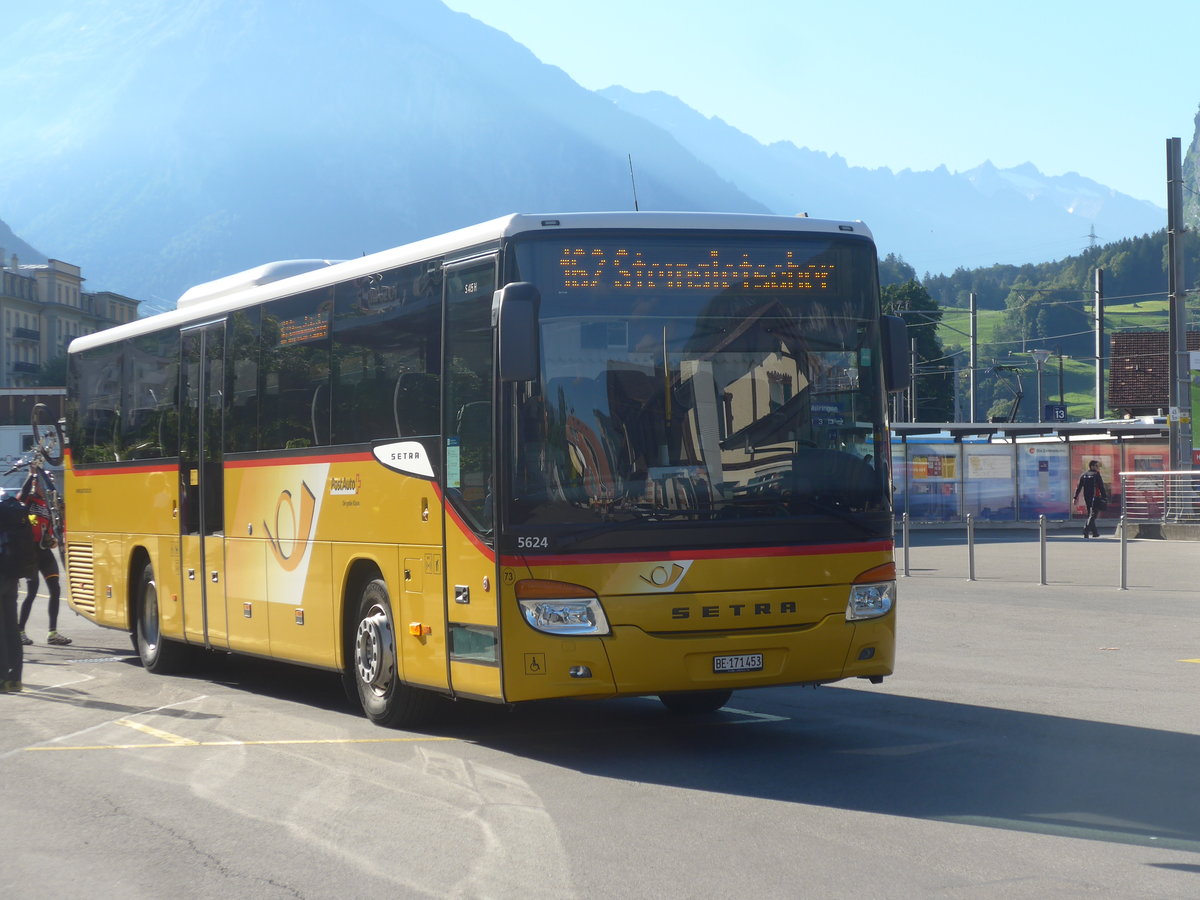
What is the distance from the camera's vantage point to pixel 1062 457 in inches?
1820

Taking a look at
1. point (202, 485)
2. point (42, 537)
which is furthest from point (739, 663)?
point (42, 537)

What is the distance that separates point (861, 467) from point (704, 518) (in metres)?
1.03

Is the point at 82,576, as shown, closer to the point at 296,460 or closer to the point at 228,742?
the point at 296,460

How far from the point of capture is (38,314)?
132875 mm

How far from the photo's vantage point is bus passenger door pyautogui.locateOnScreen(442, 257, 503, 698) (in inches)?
342

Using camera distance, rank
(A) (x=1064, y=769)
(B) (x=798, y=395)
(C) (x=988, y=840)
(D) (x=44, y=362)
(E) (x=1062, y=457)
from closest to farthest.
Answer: (C) (x=988, y=840), (A) (x=1064, y=769), (B) (x=798, y=395), (E) (x=1062, y=457), (D) (x=44, y=362)

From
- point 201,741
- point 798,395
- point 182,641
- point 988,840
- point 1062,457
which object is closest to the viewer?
point 988,840

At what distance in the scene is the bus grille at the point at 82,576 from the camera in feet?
53.2

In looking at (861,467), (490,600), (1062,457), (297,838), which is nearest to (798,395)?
(861,467)

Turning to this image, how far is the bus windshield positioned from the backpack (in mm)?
5780

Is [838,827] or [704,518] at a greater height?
[704,518]

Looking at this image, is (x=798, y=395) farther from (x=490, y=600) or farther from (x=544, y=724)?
(x=544, y=724)

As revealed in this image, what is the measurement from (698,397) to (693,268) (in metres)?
0.77

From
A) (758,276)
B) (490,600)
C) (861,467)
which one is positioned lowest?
(490,600)
